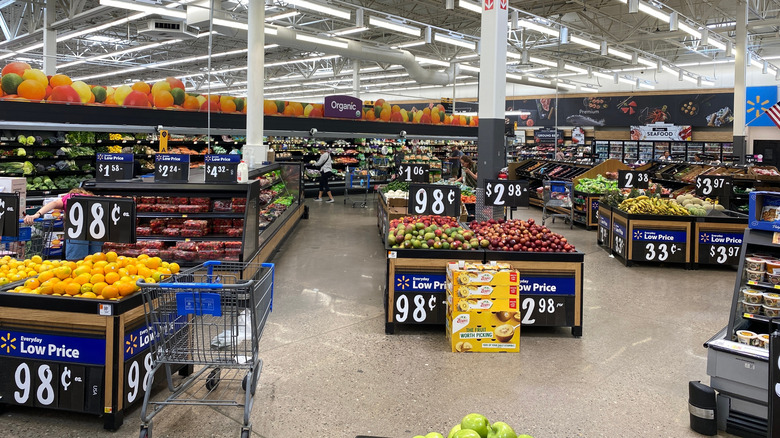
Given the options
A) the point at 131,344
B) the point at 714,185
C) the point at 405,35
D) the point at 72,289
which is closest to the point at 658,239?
the point at 714,185

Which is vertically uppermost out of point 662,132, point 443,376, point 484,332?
point 662,132

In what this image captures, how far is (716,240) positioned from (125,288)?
8.11 m

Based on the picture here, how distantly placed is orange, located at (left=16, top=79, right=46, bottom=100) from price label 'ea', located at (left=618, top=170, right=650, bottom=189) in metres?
11.1

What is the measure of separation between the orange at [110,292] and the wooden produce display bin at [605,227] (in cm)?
813

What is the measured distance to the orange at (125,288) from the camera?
135 inches

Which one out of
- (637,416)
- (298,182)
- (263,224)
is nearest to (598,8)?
(298,182)

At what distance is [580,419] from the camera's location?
363 cm

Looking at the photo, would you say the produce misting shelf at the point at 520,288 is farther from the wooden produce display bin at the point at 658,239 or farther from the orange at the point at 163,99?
the orange at the point at 163,99

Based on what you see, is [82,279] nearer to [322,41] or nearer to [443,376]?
[443,376]

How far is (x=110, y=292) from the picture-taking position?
3.40 m

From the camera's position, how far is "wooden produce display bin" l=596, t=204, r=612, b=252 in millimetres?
9758

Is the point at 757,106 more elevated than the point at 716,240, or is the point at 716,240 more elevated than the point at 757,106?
the point at 757,106

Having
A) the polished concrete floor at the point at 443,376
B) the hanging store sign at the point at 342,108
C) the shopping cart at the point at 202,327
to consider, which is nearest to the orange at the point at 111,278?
the shopping cart at the point at 202,327

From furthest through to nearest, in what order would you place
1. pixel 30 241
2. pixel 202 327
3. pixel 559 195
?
1. pixel 559 195
2. pixel 30 241
3. pixel 202 327
